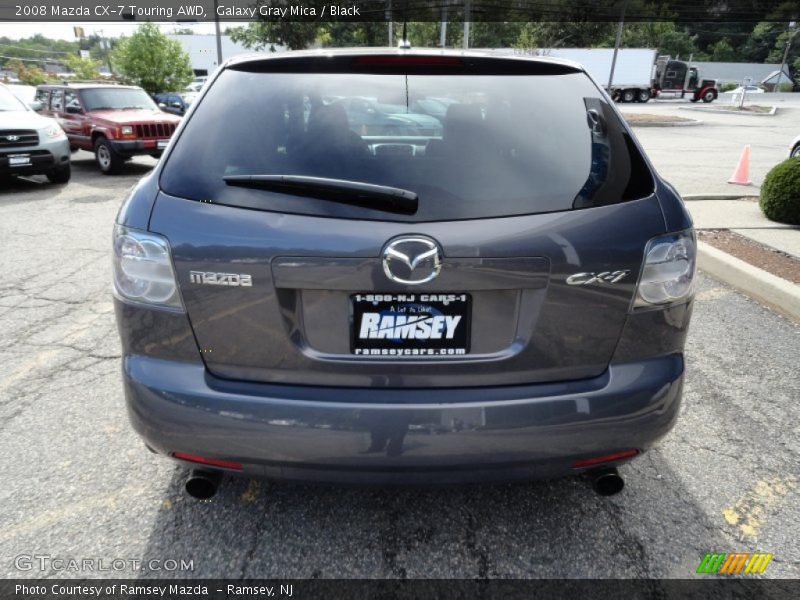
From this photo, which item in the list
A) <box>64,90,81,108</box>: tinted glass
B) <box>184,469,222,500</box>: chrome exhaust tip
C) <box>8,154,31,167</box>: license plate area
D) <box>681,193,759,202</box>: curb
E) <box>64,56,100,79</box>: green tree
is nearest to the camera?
<box>184,469,222,500</box>: chrome exhaust tip

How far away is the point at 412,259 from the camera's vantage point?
1666 mm

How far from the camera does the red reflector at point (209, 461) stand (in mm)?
1828

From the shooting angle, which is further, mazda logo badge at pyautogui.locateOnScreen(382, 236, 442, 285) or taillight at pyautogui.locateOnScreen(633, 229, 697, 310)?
taillight at pyautogui.locateOnScreen(633, 229, 697, 310)

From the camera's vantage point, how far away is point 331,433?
5.66ft

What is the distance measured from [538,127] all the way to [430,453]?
3.78 ft

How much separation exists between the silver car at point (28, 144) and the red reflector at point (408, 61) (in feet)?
32.1

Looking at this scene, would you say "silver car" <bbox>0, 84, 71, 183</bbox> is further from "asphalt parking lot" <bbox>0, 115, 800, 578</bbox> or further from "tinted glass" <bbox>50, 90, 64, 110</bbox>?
"asphalt parking lot" <bbox>0, 115, 800, 578</bbox>

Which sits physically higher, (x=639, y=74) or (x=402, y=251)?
(x=639, y=74)

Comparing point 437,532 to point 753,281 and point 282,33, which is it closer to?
point 753,281

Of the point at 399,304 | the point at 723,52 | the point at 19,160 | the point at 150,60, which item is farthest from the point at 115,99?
the point at 723,52

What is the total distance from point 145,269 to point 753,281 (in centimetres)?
502

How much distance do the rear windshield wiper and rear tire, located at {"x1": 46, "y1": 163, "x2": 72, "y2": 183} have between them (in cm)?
1033

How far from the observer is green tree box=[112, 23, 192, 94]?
2920cm

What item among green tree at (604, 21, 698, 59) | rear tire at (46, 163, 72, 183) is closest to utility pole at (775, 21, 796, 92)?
green tree at (604, 21, 698, 59)
